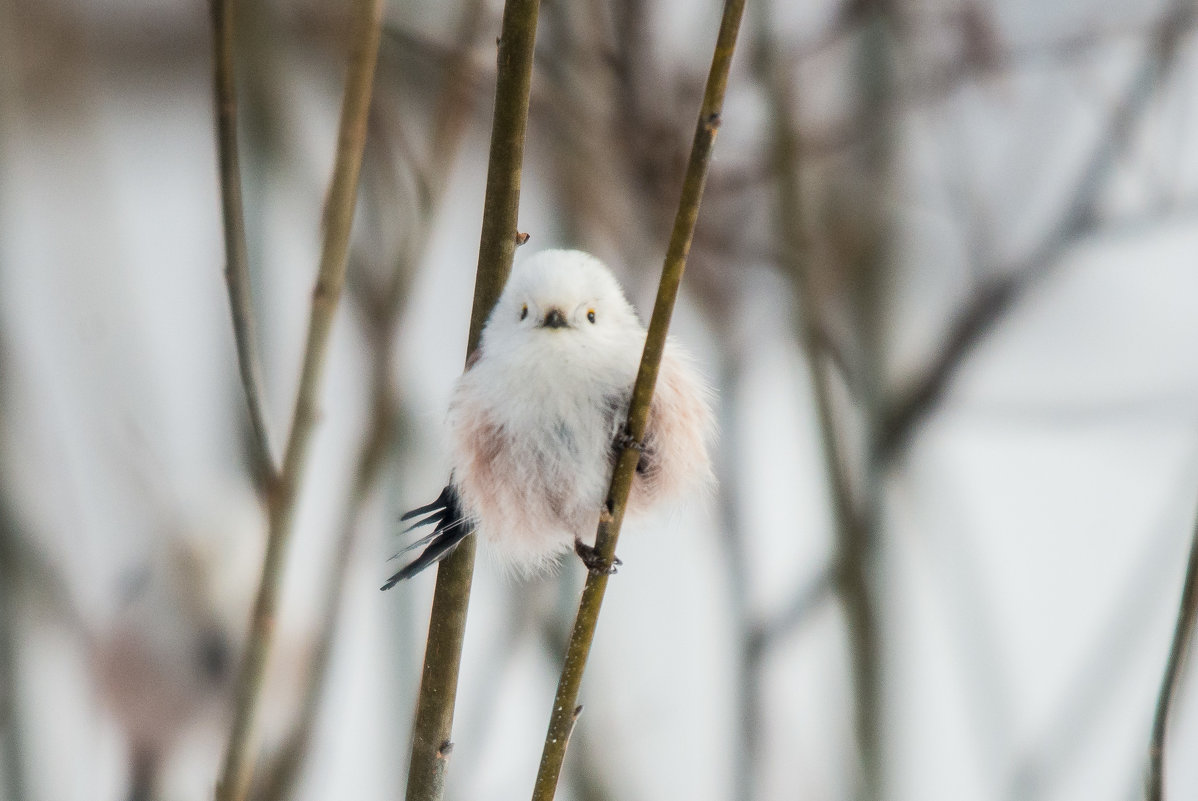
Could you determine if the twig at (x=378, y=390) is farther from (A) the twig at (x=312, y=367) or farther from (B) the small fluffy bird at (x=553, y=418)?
(A) the twig at (x=312, y=367)

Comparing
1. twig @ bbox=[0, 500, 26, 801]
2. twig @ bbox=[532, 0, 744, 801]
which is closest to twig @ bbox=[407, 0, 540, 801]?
twig @ bbox=[532, 0, 744, 801]

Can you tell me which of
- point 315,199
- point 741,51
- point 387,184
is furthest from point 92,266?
point 741,51

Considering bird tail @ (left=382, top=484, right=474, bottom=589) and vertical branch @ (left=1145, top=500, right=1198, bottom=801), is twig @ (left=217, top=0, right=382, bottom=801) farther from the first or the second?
vertical branch @ (left=1145, top=500, right=1198, bottom=801)

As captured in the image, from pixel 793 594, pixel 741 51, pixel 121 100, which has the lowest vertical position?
pixel 793 594

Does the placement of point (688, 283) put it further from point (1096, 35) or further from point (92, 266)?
point (92, 266)

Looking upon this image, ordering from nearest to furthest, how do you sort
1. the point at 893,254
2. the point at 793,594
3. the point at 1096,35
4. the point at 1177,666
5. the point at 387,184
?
the point at 1177,666, the point at 387,184, the point at 1096,35, the point at 793,594, the point at 893,254

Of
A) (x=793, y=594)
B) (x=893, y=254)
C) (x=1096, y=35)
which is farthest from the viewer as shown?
(x=893, y=254)
